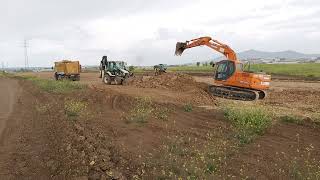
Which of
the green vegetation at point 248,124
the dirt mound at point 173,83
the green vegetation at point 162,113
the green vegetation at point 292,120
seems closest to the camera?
the green vegetation at point 248,124

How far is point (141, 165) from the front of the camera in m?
9.45

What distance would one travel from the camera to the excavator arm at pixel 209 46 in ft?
90.4

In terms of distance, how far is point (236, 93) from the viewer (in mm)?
26469

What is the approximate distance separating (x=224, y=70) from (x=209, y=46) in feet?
8.29

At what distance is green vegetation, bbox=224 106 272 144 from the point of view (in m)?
12.3

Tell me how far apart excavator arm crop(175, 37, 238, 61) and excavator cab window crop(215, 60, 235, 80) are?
3.68ft

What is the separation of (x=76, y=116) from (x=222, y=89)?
1299cm

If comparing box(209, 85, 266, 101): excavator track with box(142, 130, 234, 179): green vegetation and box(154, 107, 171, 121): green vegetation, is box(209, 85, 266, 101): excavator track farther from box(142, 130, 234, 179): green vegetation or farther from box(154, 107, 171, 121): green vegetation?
box(142, 130, 234, 179): green vegetation

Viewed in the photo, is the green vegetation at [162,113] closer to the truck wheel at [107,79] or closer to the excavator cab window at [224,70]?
the excavator cab window at [224,70]

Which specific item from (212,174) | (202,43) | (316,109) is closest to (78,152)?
(212,174)

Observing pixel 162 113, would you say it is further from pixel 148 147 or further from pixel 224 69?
pixel 224 69

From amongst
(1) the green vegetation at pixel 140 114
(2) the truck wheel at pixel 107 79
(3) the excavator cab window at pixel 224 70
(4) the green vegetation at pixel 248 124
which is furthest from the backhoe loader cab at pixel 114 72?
(4) the green vegetation at pixel 248 124

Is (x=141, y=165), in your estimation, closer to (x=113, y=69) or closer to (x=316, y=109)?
(x=316, y=109)

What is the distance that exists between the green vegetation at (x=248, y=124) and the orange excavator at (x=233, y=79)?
10.4 m
